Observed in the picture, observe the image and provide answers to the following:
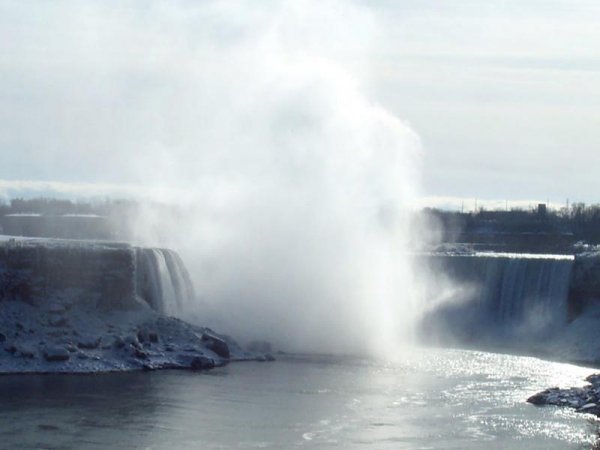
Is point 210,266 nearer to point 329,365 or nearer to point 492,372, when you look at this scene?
point 329,365

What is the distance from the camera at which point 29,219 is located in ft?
328

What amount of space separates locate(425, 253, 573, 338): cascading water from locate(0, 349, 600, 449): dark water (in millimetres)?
10961

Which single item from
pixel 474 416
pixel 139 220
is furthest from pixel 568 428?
pixel 139 220

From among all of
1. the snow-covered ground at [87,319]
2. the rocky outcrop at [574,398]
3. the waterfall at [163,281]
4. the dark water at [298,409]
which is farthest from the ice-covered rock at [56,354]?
the rocky outcrop at [574,398]

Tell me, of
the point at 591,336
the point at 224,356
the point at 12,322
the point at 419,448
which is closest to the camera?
the point at 419,448

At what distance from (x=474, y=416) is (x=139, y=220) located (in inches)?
1756

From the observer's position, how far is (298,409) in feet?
124

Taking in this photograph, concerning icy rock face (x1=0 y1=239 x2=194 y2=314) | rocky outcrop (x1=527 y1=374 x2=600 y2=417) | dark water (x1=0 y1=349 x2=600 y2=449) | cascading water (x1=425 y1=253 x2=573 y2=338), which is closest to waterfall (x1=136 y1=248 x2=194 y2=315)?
icy rock face (x1=0 y1=239 x2=194 y2=314)

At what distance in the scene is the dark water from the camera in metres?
33.2

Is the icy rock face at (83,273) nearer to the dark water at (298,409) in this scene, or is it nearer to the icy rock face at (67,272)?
the icy rock face at (67,272)

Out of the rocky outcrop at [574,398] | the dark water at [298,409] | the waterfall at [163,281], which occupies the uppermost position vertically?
the waterfall at [163,281]

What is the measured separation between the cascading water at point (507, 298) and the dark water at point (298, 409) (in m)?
11.0

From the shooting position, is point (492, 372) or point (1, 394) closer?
point (1, 394)

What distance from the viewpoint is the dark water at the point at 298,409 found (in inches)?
1307
